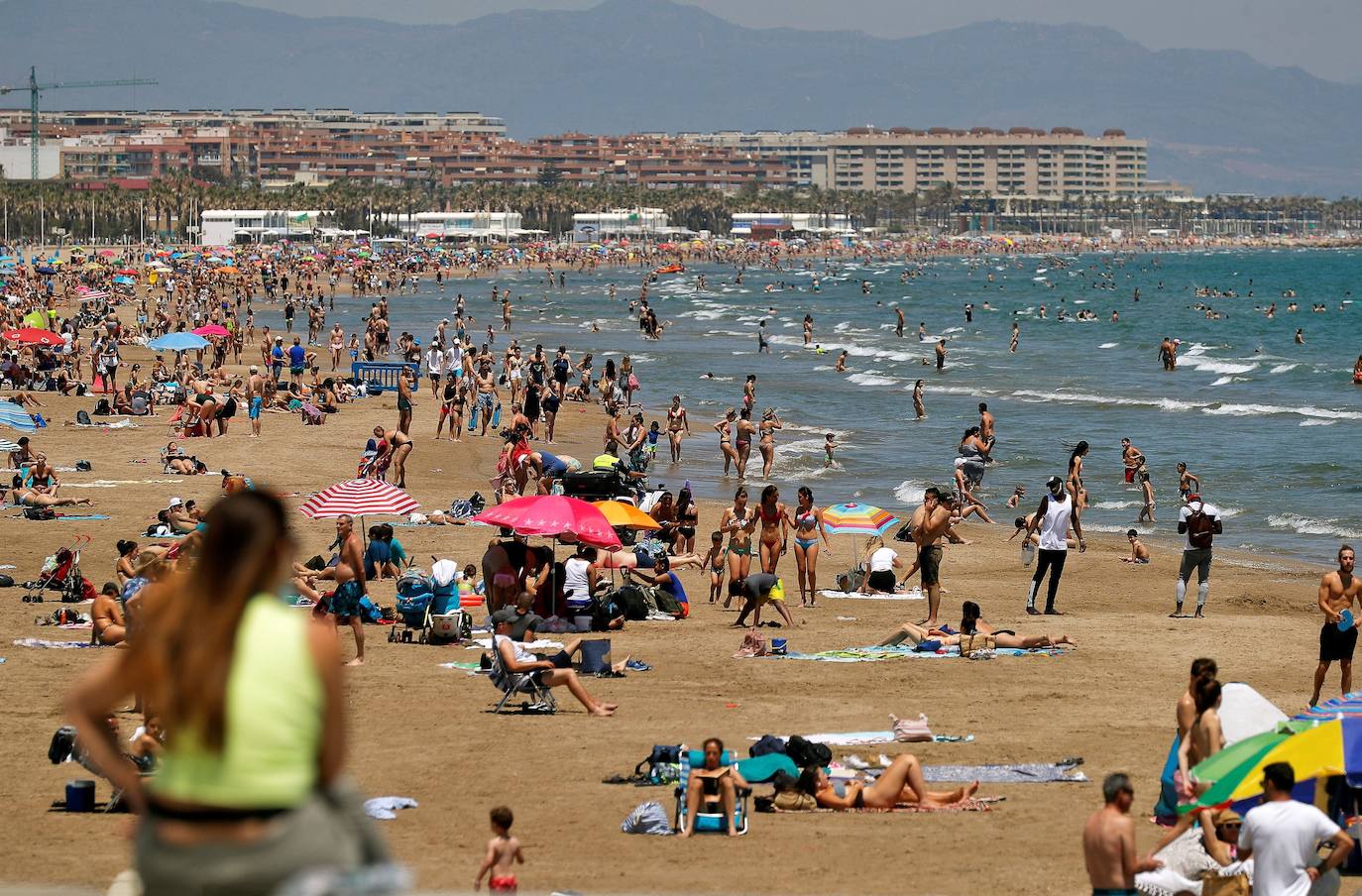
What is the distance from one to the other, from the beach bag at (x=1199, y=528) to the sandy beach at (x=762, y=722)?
0.67 meters

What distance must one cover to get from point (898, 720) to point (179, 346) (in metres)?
24.9

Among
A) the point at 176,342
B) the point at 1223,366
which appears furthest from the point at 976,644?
the point at 1223,366

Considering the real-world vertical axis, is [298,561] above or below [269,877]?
below

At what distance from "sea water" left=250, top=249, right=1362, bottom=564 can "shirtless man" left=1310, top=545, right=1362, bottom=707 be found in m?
8.96

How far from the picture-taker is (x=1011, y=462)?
29500mm

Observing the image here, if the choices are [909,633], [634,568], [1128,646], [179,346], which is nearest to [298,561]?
[634,568]

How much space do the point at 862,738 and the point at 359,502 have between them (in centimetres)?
681

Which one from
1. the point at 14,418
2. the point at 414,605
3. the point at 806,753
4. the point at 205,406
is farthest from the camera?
the point at 205,406

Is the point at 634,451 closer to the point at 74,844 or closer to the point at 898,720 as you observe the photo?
the point at 898,720

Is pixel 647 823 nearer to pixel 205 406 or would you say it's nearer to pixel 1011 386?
pixel 205 406

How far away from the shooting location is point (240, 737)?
9.40 feet

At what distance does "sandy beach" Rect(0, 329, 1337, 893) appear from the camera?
8516 mm

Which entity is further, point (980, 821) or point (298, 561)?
point (298, 561)

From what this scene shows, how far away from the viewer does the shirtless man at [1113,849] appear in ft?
21.7
